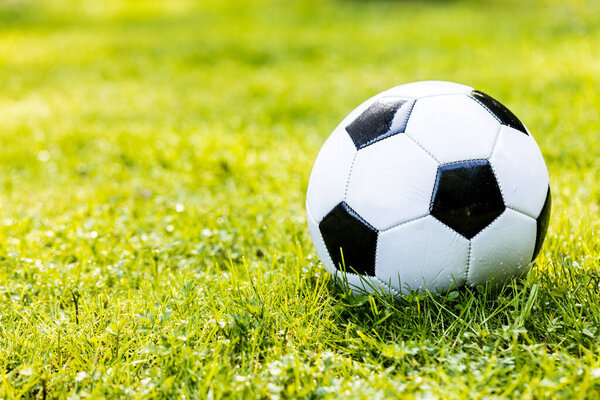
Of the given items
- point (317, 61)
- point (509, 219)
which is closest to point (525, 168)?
point (509, 219)

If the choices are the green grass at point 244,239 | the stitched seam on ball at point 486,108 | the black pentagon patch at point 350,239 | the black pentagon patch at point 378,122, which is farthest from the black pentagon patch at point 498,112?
the black pentagon patch at point 350,239

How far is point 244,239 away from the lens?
348 cm

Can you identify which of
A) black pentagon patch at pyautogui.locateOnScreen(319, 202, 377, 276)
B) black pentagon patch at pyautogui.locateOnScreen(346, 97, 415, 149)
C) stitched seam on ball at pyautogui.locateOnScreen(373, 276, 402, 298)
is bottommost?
stitched seam on ball at pyautogui.locateOnScreen(373, 276, 402, 298)

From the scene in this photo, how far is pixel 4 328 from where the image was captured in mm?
2611

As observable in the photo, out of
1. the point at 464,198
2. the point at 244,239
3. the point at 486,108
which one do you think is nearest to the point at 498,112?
the point at 486,108

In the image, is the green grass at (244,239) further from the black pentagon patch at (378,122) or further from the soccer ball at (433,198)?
the black pentagon patch at (378,122)

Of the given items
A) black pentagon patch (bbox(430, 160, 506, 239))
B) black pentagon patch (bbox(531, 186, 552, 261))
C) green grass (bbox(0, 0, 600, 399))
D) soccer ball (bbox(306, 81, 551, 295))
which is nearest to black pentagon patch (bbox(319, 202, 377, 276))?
soccer ball (bbox(306, 81, 551, 295))

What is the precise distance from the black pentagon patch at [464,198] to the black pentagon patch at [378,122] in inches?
12.2

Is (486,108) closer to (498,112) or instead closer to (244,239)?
(498,112)

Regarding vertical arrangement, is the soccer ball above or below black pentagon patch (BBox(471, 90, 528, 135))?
below

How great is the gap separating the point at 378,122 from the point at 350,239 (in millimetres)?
555

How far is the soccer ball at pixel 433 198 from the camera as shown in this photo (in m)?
2.41

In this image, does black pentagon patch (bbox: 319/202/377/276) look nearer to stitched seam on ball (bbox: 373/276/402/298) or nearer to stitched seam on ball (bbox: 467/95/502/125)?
stitched seam on ball (bbox: 373/276/402/298)

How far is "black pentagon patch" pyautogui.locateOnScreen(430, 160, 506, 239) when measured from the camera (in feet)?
7.86
